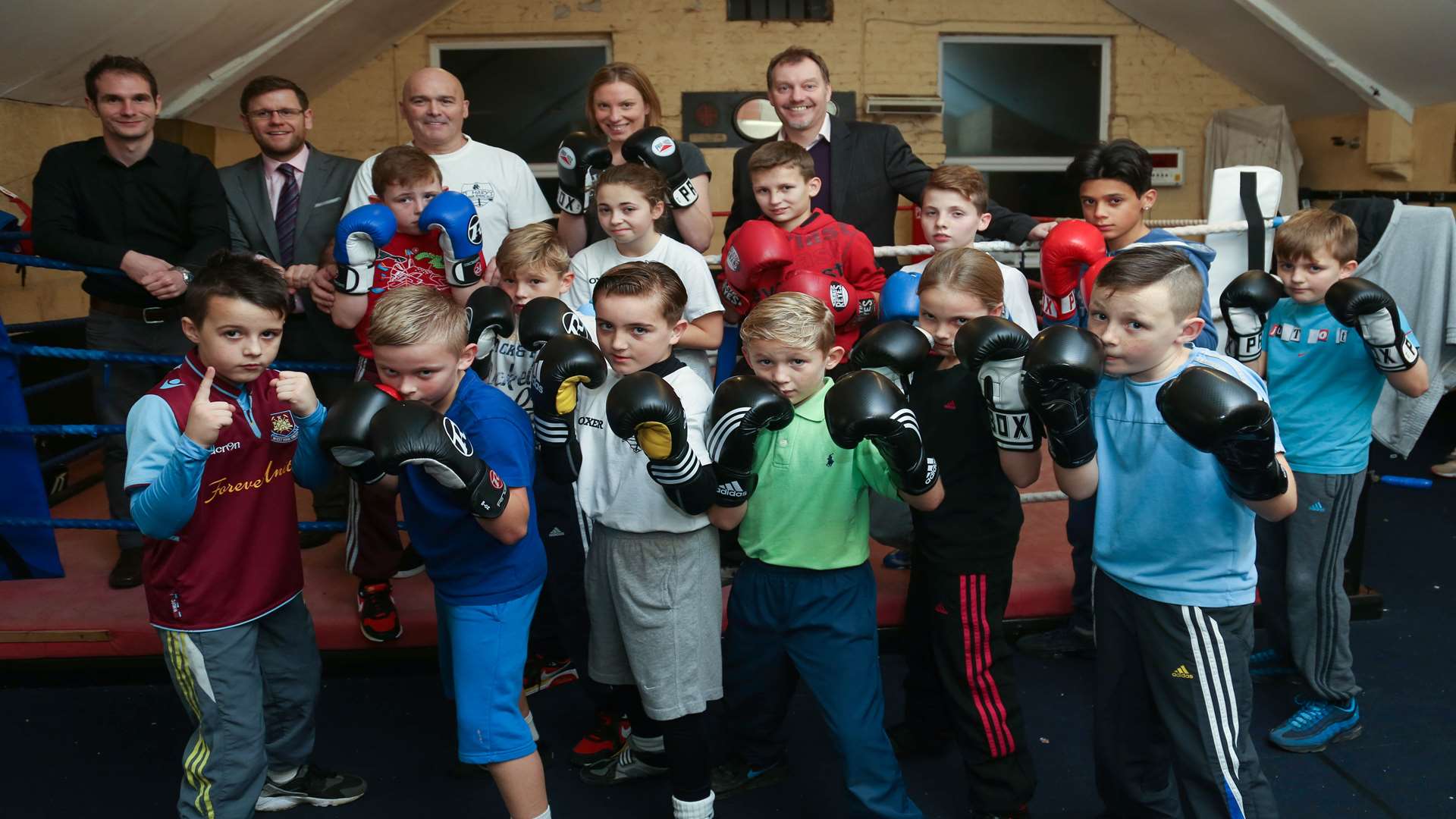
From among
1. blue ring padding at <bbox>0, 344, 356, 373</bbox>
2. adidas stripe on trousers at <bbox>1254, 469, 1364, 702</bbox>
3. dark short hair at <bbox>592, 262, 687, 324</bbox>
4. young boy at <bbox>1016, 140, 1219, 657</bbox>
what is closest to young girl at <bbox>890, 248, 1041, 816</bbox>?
young boy at <bbox>1016, 140, 1219, 657</bbox>

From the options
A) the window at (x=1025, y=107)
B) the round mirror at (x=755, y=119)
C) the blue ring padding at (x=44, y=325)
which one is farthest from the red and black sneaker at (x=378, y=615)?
the window at (x=1025, y=107)

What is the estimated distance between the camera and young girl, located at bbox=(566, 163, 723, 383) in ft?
8.50

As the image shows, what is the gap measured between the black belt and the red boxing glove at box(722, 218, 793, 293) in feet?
5.41

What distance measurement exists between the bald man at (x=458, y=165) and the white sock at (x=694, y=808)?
1601 millimetres

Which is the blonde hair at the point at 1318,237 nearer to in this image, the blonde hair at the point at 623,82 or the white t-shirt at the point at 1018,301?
the white t-shirt at the point at 1018,301

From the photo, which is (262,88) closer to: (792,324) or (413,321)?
(413,321)

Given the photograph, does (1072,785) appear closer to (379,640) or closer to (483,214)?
(379,640)

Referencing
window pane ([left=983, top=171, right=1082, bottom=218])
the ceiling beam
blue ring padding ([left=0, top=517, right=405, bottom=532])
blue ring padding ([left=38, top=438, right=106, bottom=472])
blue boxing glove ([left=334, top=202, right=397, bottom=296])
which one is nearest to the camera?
blue boxing glove ([left=334, top=202, right=397, bottom=296])

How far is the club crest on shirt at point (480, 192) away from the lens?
3.04 meters

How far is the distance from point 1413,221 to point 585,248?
3061 mm

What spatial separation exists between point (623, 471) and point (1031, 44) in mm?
6252

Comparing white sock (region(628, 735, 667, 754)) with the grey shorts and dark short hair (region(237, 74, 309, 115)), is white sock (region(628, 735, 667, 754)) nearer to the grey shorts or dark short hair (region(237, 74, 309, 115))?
the grey shorts

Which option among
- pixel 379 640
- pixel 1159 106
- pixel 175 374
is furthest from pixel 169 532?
pixel 1159 106

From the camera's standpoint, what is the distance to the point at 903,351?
203cm
